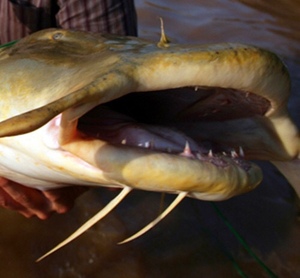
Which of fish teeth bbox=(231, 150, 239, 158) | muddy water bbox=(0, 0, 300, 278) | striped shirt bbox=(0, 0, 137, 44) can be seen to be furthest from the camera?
striped shirt bbox=(0, 0, 137, 44)

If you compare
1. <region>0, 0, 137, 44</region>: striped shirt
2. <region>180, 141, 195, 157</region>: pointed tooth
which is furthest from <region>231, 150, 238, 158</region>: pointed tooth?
<region>0, 0, 137, 44</region>: striped shirt

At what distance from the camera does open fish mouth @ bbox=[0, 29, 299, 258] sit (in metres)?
1.02

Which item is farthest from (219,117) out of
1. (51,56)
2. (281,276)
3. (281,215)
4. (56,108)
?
(281,215)

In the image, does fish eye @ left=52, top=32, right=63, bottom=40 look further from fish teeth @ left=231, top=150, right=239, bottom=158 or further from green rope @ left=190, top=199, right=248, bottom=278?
green rope @ left=190, top=199, right=248, bottom=278

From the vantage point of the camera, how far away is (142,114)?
138 centimetres

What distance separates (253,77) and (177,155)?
0.64ft

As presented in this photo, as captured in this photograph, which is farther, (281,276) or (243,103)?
(281,276)

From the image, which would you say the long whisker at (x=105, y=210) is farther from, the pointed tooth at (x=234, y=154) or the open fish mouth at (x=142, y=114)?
the pointed tooth at (x=234, y=154)

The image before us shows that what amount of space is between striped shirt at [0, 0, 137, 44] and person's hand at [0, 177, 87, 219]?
749 mm

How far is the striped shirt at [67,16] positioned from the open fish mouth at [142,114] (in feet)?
3.03

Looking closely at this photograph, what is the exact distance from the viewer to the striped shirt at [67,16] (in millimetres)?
2344

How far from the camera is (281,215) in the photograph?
7.61 feet

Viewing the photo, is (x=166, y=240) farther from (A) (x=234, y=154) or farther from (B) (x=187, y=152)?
(B) (x=187, y=152)

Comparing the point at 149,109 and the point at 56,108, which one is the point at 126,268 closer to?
the point at 149,109
